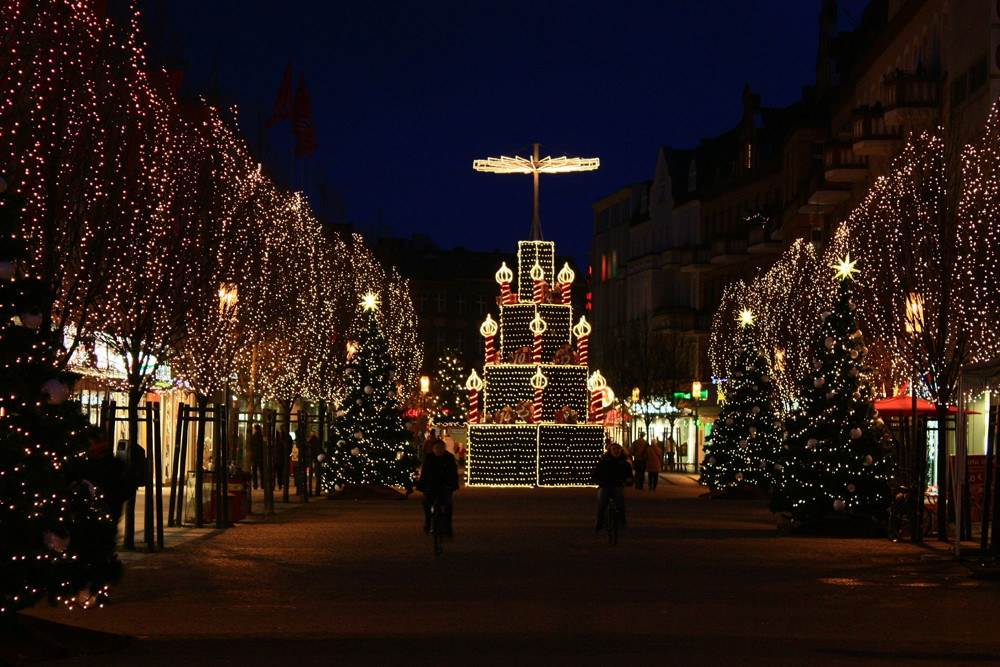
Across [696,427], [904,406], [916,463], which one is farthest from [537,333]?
[696,427]

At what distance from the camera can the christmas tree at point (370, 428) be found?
41719mm

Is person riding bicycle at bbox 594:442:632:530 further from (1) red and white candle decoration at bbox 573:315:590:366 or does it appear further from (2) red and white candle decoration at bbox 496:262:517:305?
(2) red and white candle decoration at bbox 496:262:517:305

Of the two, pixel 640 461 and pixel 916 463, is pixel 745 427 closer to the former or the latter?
pixel 640 461

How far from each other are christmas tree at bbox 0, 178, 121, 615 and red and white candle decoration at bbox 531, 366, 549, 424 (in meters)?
34.2

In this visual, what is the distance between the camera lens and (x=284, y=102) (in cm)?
4847

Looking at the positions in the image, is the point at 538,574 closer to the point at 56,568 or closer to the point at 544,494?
the point at 56,568

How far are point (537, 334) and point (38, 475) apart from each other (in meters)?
36.4

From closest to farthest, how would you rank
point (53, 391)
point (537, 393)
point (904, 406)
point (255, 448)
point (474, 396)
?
point (53, 391), point (904, 406), point (255, 448), point (537, 393), point (474, 396)

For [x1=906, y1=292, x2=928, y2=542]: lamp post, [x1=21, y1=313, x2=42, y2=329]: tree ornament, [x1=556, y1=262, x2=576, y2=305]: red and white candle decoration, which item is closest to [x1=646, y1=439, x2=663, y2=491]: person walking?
[x1=556, y1=262, x2=576, y2=305]: red and white candle decoration

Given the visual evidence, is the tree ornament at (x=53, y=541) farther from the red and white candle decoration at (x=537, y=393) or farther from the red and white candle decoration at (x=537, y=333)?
the red and white candle decoration at (x=537, y=333)

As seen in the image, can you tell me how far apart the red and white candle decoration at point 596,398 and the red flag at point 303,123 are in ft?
40.6

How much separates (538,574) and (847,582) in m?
3.75

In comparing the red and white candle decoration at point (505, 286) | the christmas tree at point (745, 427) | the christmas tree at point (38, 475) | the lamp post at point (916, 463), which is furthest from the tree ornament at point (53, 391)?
the red and white candle decoration at point (505, 286)

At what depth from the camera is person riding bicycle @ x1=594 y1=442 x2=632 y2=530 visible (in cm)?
2502
